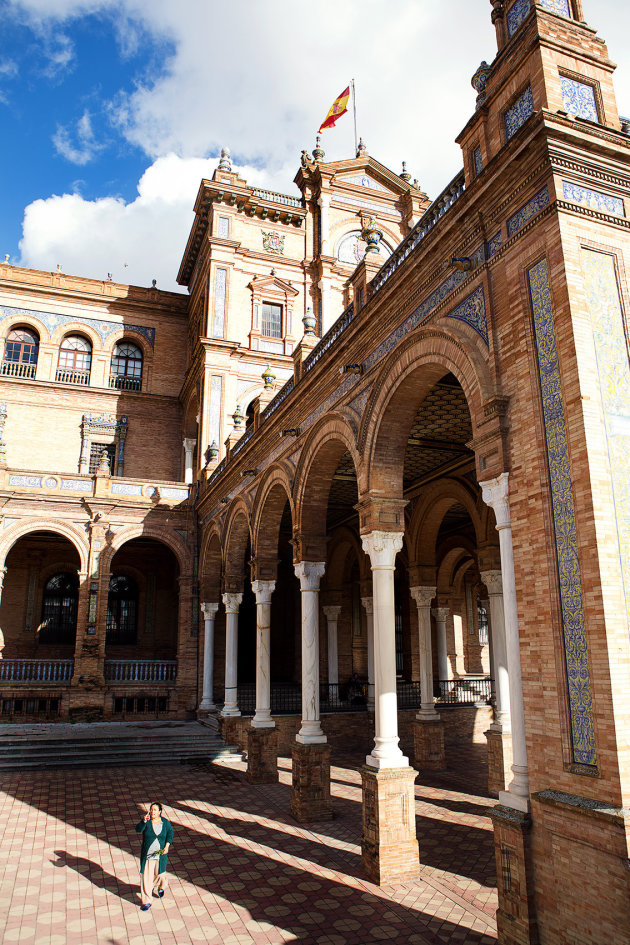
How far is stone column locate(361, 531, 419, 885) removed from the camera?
7.73m

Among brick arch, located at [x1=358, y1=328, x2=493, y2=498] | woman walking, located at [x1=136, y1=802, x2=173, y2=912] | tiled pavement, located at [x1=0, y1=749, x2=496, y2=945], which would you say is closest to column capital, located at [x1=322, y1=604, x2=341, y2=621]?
tiled pavement, located at [x1=0, y1=749, x2=496, y2=945]

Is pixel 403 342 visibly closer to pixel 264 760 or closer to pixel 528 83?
pixel 528 83

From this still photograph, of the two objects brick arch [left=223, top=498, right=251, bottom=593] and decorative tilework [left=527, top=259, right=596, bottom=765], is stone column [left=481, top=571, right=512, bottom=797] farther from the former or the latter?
brick arch [left=223, top=498, right=251, bottom=593]

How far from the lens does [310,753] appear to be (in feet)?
34.7

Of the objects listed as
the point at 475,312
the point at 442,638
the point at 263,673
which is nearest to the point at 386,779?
the point at 475,312

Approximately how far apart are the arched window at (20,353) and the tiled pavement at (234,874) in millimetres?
17673

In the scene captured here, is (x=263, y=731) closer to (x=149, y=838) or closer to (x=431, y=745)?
(x=431, y=745)

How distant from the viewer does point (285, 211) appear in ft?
85.9

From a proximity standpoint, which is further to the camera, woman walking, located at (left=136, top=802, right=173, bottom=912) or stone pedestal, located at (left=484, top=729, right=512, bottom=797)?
stone pedestal, located at (left=484, top=729, right=512, bottom=797)

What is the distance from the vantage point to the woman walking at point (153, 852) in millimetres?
6965

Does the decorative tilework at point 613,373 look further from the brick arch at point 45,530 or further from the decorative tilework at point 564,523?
the brick arch at point 45,530

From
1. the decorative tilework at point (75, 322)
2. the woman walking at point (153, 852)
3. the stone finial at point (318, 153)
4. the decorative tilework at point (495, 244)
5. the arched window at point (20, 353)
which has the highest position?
the stone finial at point (318, 153)

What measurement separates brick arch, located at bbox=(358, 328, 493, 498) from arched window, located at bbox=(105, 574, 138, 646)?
58.0 feet

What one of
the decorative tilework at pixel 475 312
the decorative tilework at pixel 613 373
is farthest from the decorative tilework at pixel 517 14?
the decorative tilework at pixel 613 373
